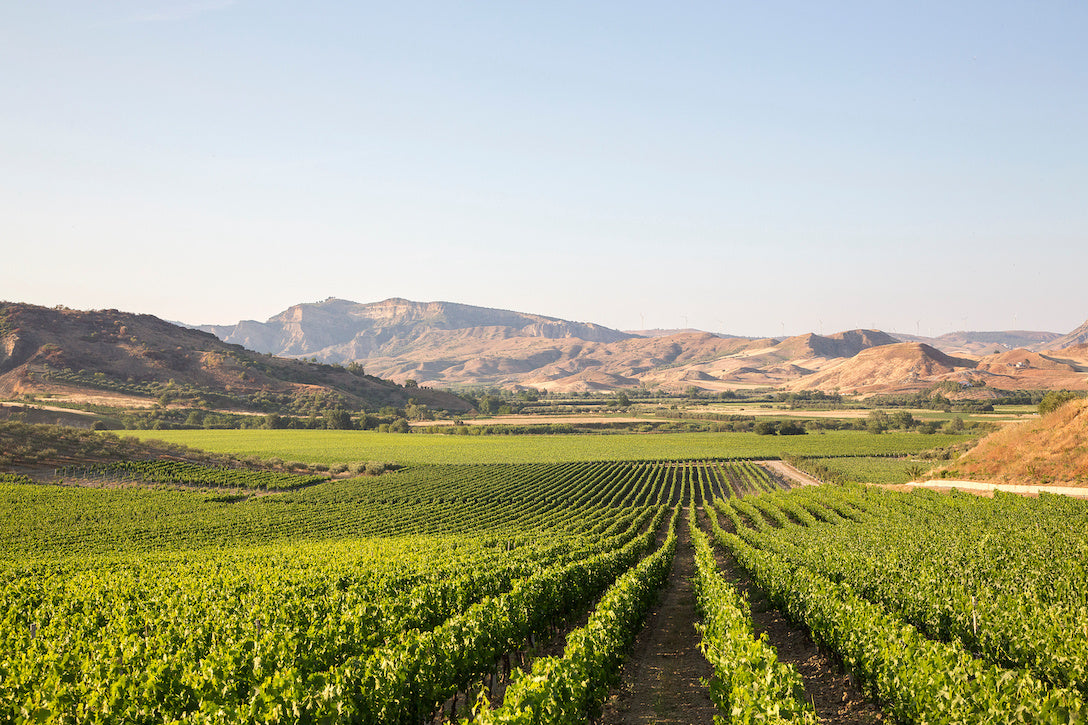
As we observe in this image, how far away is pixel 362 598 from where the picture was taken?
17.5m

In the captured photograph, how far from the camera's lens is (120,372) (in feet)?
583

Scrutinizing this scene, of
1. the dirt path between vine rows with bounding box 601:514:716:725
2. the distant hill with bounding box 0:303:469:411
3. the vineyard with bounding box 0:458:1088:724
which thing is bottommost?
the dirt path between vine rows with bounding box 601:514:716:725

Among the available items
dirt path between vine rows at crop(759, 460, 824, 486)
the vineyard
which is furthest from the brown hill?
dirt path between vine rows at crop(759, 460, 824, 486)

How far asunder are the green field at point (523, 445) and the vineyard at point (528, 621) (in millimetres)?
66980

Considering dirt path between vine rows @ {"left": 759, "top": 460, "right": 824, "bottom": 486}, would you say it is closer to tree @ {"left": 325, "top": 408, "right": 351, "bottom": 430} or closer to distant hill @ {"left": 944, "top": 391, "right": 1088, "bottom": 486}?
distant hill @ {"left": 944, "top": 391, "right": 1088, "bottom": 486}

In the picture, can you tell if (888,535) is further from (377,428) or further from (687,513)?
(377,428)

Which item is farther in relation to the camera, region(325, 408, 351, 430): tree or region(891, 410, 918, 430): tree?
region(325, 408, 351, 430): tree

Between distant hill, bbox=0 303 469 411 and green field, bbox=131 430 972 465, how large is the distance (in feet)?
129

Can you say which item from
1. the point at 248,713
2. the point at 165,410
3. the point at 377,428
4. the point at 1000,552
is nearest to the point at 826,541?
the point at 1000,552

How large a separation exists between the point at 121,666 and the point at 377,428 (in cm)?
15635

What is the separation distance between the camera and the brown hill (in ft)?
152

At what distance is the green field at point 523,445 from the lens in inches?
4360

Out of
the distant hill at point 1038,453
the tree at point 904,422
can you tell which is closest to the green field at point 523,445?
the tree at point 904,422

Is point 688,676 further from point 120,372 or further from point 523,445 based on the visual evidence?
point 120,372
